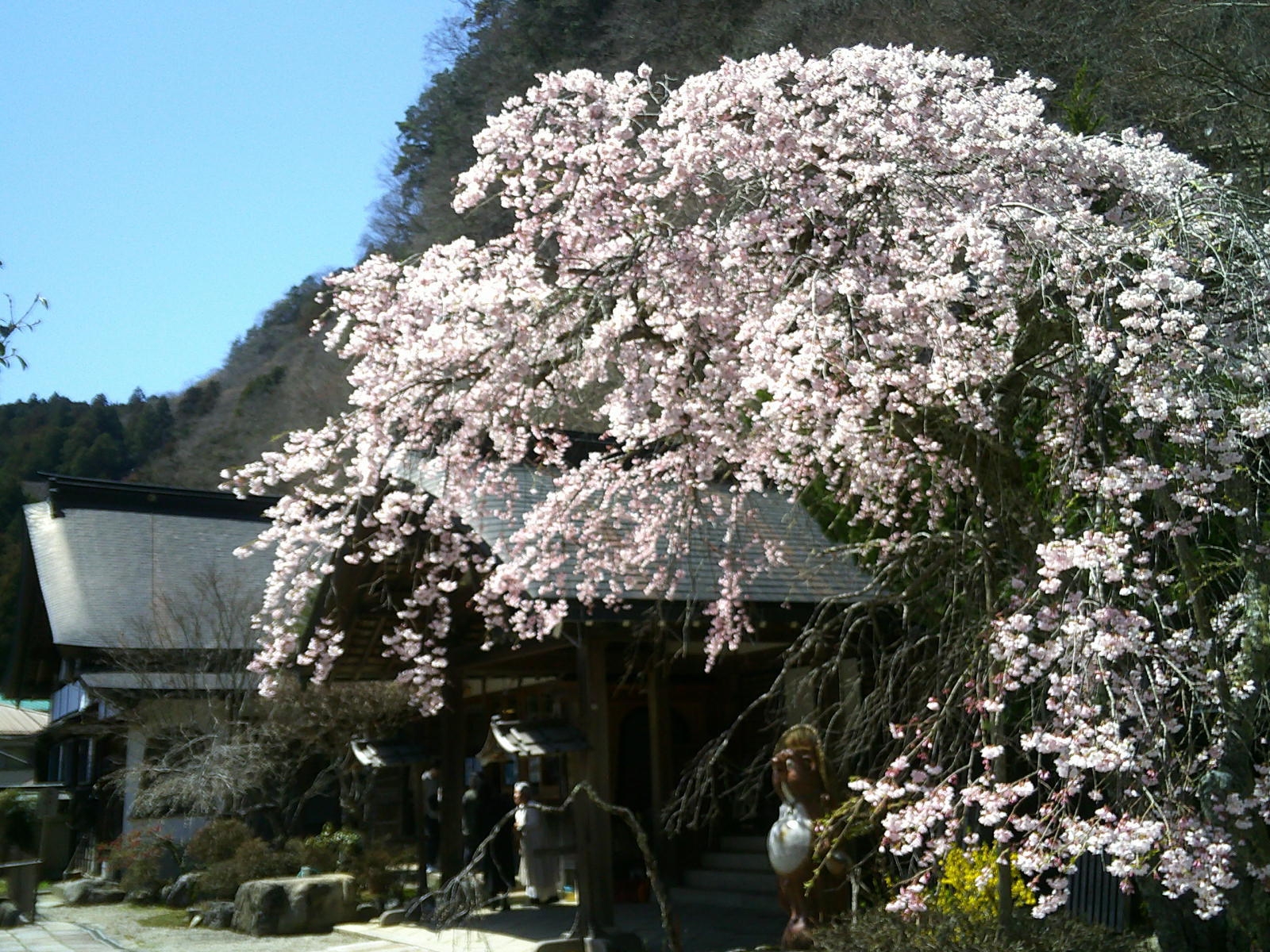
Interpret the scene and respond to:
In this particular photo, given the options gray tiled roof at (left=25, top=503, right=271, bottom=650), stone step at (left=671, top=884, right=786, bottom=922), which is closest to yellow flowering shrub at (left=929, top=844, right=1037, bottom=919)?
stone step at (left=671, top=884, right=786, bottom=922)

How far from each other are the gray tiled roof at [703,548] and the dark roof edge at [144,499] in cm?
1401

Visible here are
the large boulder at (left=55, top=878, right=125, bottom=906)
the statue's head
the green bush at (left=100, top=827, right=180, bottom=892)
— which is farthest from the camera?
the large boulder at (left=55, top=878, right=125, bottom=906)

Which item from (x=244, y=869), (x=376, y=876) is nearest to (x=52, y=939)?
(x=244, y=869)

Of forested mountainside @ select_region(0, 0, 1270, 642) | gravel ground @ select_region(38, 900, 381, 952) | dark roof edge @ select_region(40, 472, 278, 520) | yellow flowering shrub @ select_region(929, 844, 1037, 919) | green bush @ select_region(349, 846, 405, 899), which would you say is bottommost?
gravel ground @ select_region(38, 900, 381, 952)

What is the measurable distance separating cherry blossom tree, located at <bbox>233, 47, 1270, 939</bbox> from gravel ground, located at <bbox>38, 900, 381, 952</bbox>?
163 inches

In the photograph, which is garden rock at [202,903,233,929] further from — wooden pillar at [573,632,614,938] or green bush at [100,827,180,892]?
wooden pillar at [573,632,614,938]

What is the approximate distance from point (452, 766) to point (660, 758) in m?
2.05

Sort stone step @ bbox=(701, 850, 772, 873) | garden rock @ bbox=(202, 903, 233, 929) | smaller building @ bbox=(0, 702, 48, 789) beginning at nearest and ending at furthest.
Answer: stone step @ bbox=(701, 850, 772, 873)
garden rock @ bbox=(202, 903, 233, 929)
smaller building @ bbox=(0, 702, 48, 789)

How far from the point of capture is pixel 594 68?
1009 inches

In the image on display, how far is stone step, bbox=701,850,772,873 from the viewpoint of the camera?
10391 mm

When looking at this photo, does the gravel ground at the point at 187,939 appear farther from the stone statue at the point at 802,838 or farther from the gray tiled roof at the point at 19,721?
the gray tiled roof at the point at 19,721

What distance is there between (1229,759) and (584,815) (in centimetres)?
503

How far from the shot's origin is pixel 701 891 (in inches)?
428

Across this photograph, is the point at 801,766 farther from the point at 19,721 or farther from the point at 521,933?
the point at 19,721
